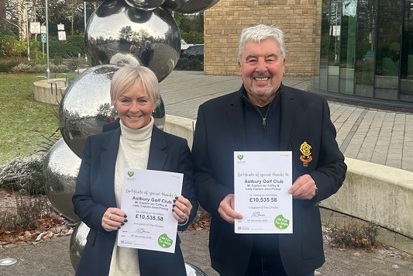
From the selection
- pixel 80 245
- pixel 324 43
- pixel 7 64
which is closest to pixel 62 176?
pixel 80 245

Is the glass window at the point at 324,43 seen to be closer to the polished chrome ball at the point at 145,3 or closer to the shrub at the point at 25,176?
the shrub at the point at 25,176

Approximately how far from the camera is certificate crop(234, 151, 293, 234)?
233cm

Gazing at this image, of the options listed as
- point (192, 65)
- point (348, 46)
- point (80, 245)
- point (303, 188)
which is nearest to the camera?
point (303, 188)

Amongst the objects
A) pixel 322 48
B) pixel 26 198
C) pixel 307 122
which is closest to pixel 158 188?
pixel 307 122

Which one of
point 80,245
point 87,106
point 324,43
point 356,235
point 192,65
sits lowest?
point 356,235

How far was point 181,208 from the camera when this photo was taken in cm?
236

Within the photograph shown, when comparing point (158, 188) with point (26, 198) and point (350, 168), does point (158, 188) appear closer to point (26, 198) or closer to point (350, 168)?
point (350, 168)

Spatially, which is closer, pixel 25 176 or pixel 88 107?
pixel 88 107

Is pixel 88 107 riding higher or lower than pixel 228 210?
higher

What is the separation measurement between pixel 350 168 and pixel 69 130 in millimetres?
2907

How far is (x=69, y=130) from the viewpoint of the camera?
382 centimetres

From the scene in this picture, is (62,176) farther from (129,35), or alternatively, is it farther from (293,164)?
(293,164)

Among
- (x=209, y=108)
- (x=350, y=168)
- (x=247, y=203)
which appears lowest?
(x=350, y=168)

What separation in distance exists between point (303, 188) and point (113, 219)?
0.81 m
